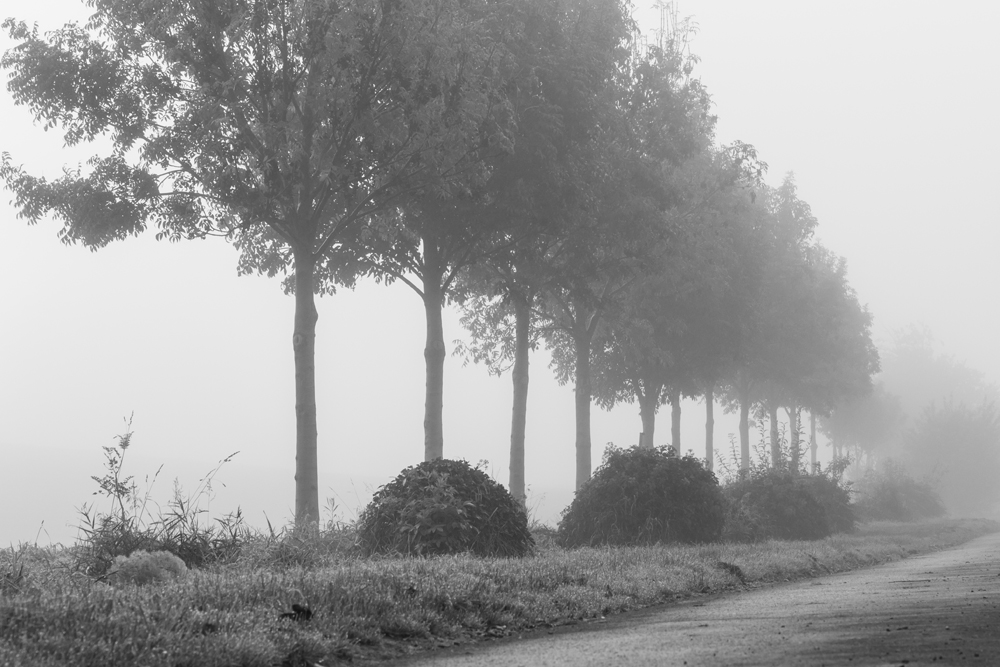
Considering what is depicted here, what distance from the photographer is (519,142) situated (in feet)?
71.0

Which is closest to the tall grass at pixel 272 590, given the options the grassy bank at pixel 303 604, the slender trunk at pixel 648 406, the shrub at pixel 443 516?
the grassy bank at pixel 303 604

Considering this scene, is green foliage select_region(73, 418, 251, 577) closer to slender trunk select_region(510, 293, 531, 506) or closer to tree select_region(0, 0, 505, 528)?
tree select_region(0, 0, 505, 528)

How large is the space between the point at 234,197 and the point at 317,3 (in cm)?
354

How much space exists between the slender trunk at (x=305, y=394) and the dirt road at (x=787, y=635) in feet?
30.6

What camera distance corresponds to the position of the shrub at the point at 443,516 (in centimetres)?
1389

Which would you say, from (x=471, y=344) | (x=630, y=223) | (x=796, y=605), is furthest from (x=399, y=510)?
(x=471, y=344)

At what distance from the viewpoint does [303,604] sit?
7.46 metres

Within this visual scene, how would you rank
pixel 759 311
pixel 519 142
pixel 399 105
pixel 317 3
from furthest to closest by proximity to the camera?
1. pixel 759 311
2. pixel 519 142
3. pixel 399 105
4. pixel 317 3

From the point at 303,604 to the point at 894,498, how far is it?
45.6 m

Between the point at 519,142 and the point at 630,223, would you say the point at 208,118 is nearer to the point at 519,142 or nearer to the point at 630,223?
the point at 519,142

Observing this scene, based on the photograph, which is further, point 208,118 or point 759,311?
point 759,311

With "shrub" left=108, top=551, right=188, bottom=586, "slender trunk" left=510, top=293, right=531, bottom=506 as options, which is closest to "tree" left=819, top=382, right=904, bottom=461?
"slender trunk" left=510, top=293, right=531, bottom=506

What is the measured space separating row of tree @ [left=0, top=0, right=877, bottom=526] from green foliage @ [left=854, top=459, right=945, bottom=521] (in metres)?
16.6

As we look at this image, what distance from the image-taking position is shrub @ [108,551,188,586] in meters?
9.34
